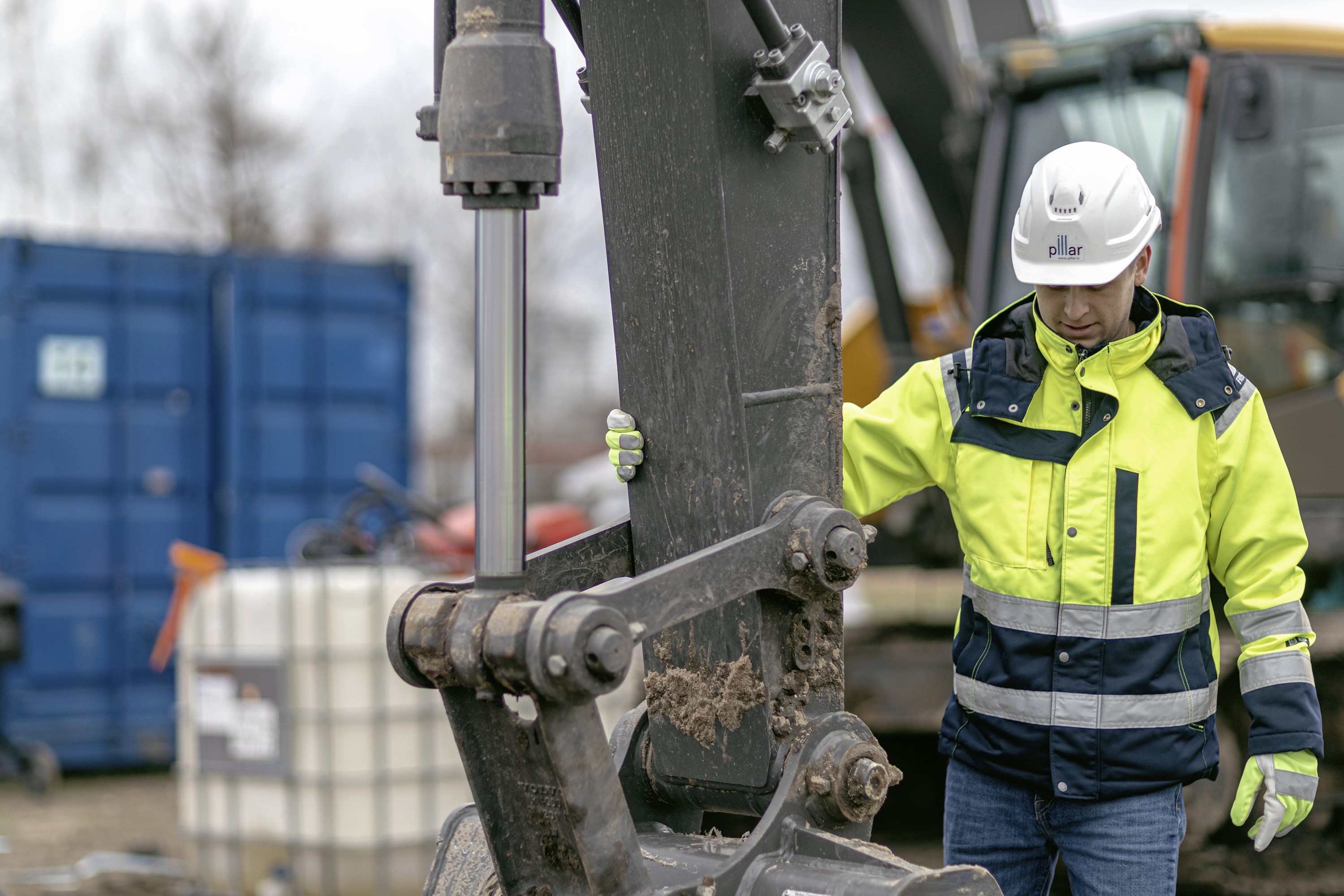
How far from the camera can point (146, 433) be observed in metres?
→ 9.08

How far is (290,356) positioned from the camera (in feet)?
31.1

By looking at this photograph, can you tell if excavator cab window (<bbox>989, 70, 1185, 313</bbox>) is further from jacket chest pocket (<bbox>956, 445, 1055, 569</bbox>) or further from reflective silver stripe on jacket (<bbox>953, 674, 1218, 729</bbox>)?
reflective silver stripe on jacket (<bbox>953, 674, 1218, 729</bbox>)

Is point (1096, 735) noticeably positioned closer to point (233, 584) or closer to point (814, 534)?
point (814, 534)

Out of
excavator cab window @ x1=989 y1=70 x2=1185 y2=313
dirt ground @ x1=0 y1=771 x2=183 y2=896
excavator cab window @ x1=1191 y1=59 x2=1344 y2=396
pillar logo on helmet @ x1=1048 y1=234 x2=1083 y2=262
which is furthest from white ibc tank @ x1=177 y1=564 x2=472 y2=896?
pillar logo on helmet @ x1=1048 y1=234 x2=1083 y2=262

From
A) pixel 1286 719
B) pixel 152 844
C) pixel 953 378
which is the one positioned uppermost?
pixel 953 378

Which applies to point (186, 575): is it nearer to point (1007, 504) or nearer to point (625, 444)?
point (625, 444)

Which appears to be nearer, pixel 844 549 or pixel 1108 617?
pixel 844 549

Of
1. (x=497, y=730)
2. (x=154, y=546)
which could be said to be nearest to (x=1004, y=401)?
(x=497, y=730)

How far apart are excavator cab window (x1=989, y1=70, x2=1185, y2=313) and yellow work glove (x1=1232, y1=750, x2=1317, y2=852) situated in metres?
3.53

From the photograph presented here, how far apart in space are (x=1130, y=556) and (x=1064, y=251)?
564 mm

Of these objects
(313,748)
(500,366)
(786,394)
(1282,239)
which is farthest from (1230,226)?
(500,366)

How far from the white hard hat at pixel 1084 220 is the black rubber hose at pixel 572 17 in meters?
0.88

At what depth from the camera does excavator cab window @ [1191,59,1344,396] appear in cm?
588

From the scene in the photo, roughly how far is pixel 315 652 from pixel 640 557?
11.3 ft
